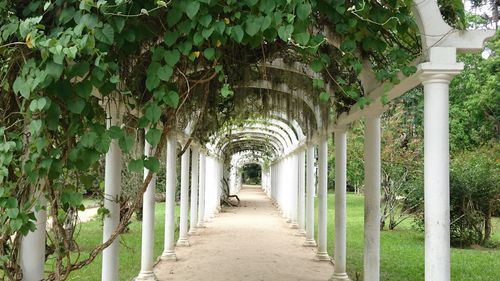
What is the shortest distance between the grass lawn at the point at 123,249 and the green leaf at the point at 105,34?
2.62 metres

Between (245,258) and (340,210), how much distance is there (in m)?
3.29

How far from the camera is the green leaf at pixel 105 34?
9.93 feet

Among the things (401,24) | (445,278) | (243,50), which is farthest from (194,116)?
(445,278)

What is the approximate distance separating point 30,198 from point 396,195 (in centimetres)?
1358

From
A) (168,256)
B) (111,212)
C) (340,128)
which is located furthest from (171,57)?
(168,256)

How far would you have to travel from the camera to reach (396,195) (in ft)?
51.1

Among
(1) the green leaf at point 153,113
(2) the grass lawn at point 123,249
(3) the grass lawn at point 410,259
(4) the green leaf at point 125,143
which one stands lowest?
(3) the grass lawn at point 410,259

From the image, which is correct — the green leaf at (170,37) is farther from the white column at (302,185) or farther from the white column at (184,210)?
the white column at (302,185)

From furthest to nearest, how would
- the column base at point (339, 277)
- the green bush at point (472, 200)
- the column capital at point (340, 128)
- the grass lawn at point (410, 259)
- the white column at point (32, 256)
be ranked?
the green bush at point (472, 200) < the grass lawn at point (410, 259) < the column base at point (339, 277) < the column capital at point (340, 128) < the white column at point (32, 256)

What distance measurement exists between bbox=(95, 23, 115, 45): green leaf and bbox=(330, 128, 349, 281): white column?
5.17 meters

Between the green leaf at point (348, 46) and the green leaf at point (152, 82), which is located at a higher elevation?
the green leaf at point (348, 46)

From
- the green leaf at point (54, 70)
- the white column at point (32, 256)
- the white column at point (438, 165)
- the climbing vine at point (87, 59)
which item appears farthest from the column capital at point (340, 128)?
the green leaf at point (54, 70)

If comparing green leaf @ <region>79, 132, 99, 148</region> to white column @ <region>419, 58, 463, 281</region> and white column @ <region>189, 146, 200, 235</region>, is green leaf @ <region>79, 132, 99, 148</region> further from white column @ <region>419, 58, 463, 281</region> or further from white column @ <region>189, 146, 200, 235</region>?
white column @ <region>189, 146, 200, 235</region>

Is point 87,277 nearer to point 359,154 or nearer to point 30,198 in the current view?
point 30,198
